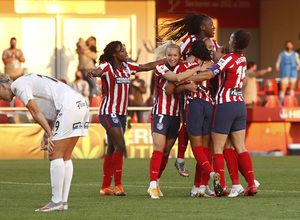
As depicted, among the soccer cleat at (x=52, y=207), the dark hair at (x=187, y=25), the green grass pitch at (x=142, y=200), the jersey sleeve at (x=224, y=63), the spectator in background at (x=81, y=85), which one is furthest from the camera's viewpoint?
the spectator in background at (x=81, y=85)

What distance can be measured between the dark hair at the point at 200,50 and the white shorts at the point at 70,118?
78.4 inches

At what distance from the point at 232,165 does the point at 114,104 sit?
1.64m

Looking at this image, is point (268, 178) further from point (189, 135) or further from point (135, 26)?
point (135, 26)

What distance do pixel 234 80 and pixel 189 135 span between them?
2.66 ft

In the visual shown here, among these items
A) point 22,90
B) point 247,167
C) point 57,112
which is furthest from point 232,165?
point 22,90

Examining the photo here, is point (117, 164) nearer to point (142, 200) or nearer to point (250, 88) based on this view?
point (142, 200)

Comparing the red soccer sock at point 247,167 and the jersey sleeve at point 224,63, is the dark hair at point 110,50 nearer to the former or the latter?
the jersey sleeve at point 224,63

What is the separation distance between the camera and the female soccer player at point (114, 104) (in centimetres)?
977

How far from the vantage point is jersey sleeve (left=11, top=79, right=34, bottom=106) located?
7.45 metres

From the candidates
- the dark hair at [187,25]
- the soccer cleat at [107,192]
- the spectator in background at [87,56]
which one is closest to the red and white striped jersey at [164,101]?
the dark hair at [187,25]

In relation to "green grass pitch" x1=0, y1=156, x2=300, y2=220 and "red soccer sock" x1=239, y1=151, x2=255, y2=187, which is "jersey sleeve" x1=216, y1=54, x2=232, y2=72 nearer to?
"red soccer sock" x1=239, y1=151, x2=255, y2=187

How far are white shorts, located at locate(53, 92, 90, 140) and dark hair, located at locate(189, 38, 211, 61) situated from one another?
1990 mm

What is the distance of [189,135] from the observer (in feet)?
30.1

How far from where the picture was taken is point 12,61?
20.7 meters
